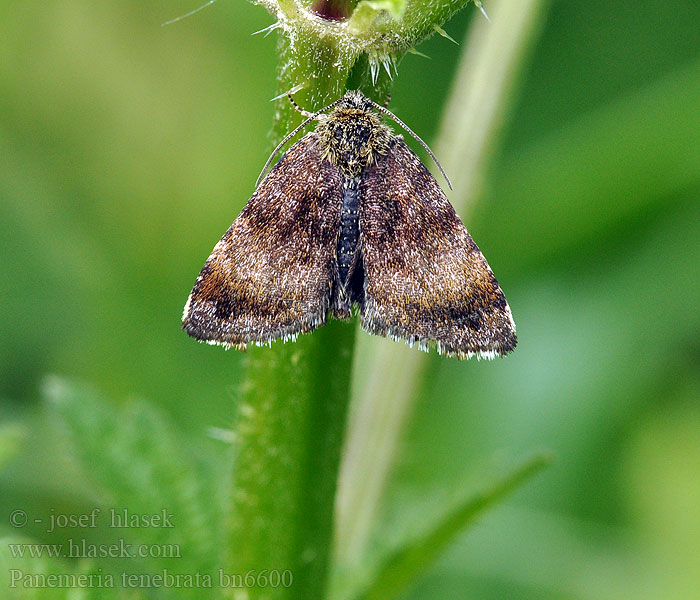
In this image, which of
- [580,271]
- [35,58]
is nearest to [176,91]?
[35,58]

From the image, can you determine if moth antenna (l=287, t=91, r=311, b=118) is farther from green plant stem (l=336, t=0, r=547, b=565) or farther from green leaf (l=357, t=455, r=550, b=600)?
green plant stem (l=336, t=0, r=547, b=565)

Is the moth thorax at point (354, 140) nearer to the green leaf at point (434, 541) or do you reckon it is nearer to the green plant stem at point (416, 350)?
the green plant stem at point (416, 350)

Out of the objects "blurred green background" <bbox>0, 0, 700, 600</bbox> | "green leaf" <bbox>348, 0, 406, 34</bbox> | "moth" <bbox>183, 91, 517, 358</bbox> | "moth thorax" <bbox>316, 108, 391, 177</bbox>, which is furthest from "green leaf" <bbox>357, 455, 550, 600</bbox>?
"blurred green background" <bbox>0, 0, 700, 600</bbox>

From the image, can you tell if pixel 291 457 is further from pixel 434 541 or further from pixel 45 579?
pixel 45 579

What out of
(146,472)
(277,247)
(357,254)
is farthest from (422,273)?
(146,472)

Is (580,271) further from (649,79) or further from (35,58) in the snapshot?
(35,58)
